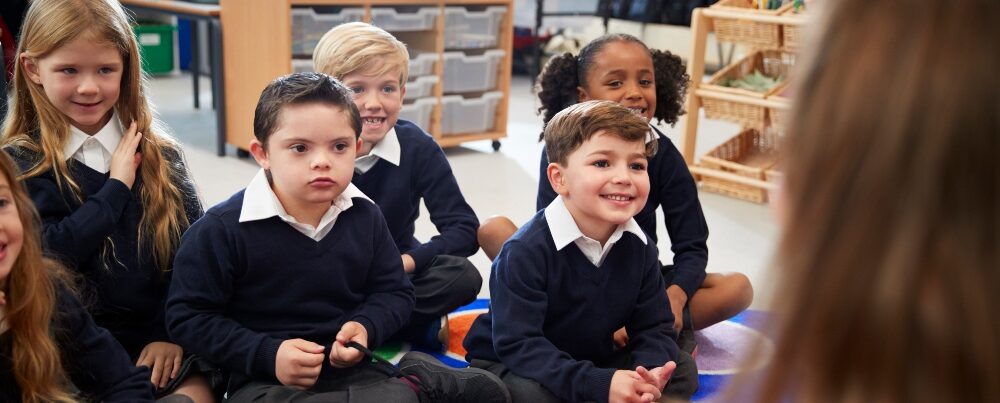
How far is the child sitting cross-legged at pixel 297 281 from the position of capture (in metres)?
1.56

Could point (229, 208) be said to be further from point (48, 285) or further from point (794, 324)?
point (794, 324)

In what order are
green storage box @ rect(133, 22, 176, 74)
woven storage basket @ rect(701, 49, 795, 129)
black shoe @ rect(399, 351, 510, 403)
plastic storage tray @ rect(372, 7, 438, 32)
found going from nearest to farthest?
black shoe @ rect(399, 351, 510, 403) → woven storage basket @ rect(701, 49, 795, 129) → plastic storage tray @ rect(372, 7, 438, 32) → green storage box @ rect(133, 22, 176, 74)

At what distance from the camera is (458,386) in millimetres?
1645

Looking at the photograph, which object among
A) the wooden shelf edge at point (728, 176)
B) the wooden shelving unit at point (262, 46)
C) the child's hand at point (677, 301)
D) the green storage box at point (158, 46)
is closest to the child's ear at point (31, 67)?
the child's hand at point (677, 301)

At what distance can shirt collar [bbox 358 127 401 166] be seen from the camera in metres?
2.08

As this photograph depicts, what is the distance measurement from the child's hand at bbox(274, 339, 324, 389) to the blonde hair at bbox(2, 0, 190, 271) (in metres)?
0.35

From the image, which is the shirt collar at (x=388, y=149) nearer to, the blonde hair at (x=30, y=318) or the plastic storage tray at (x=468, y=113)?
the blonde hair at (x=30, y=318)

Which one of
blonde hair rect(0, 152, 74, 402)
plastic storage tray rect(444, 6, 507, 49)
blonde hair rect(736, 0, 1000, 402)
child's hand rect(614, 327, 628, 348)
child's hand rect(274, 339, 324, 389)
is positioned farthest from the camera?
plastic storage tray rect(444, 6, 507, 49)

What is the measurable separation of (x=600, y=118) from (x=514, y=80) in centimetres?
439

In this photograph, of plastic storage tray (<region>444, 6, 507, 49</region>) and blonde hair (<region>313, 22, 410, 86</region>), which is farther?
plastic storage tray (<region>444, 6, 507, 49</region>)

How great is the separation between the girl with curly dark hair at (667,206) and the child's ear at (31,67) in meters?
0.93

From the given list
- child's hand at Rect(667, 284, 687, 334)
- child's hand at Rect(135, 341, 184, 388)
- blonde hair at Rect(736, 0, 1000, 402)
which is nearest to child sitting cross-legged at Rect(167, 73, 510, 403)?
child's hand at Rect(135, 341, 184, 388)

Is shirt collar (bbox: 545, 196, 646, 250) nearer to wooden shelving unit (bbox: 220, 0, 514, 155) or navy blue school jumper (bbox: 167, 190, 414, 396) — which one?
navy blue school jumper (bbox: 167, 190, 414, 396)

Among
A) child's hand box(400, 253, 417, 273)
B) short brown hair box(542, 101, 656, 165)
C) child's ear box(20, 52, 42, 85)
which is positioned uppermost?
child's ear box(20, 52, 42, 85)
